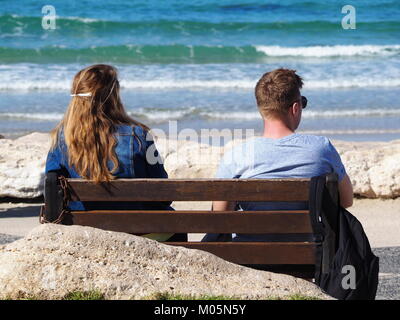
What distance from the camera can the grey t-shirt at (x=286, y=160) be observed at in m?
4.05

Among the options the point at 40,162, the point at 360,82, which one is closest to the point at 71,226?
the point at 40,162

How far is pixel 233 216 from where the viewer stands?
12.6 ft

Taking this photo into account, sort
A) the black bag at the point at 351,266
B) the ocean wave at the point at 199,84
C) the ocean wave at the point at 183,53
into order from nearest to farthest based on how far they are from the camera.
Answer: the black bag at the point at 351,266 → the ocean wave at the point at 199,84 → the ocean wave at the point at 183,53

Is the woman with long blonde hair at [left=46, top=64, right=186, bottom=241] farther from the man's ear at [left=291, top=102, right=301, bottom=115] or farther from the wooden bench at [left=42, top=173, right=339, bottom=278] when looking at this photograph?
the man's ear at [left=291, top=102, right=301, bottom=115]

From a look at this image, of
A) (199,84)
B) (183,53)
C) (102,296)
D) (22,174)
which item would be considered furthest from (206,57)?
(102,296)

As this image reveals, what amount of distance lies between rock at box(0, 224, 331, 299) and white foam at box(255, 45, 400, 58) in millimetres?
18225

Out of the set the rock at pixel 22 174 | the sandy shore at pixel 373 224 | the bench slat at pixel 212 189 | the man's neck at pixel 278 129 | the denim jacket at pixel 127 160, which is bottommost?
the sandy shore at pixel 373 224

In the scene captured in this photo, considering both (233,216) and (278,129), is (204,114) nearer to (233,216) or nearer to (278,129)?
(278,129)

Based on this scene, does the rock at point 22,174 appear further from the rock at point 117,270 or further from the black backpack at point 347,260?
the black backpack at point 347,260

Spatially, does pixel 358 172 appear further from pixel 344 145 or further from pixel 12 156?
→ pixel 12 156

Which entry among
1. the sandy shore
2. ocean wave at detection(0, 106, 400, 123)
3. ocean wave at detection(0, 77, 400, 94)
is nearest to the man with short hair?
the sandy shore

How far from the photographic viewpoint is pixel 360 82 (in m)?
17.1

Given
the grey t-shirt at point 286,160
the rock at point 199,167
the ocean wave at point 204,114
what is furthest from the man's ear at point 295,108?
the ocean wave at point 204,114

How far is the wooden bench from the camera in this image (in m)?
3.76
